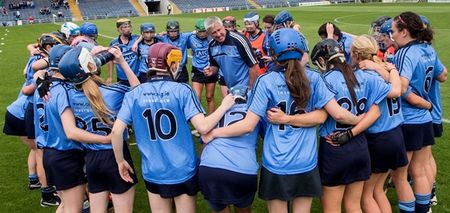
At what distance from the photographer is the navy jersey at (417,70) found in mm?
4781

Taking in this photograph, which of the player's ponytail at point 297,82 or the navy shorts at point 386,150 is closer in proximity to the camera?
the player's ponytail at point 297,82

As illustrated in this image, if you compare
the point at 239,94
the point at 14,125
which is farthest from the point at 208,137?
the point at 14,125

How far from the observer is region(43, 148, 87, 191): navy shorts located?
4543 millimetres

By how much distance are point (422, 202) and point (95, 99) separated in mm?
3739

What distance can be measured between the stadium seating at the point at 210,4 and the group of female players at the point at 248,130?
5844 cm

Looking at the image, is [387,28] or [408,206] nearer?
[408,206]

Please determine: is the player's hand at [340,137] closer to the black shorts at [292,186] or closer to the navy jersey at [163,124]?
the black shorts at [292,186]

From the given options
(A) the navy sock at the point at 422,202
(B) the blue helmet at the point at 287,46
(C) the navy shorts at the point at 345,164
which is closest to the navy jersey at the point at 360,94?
(C) the navy shorts at the point at 345,164

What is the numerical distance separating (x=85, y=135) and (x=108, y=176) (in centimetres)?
46

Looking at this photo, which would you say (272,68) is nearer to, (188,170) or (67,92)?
(188,170)

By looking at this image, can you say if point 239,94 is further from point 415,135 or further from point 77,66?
point 415,135

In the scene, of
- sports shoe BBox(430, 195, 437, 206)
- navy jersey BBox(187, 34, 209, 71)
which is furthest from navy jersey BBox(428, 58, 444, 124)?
navy jersey BBox(187, 34, 209, 71)

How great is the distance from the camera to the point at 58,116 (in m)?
4.45

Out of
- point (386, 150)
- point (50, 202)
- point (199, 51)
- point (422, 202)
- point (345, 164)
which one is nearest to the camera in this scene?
point (345, 164)
